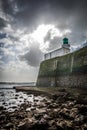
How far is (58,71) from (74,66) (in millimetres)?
6613

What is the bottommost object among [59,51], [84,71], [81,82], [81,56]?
[81,82]

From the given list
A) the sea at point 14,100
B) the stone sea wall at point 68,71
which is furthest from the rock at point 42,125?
the stone sea wall at point 68,71

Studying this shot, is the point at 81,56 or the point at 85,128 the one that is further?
the point at 81,56

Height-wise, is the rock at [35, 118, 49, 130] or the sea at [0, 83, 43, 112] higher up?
the rock at [35, 118, 49, 130]

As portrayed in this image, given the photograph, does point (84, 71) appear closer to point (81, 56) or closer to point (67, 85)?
point (81, 56)

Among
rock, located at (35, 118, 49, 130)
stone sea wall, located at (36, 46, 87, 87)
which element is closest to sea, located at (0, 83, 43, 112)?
rock, located at (35, 118, 49, 130)

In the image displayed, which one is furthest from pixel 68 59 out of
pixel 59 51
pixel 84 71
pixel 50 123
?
pixel 50 123

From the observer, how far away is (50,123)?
574 centimetres

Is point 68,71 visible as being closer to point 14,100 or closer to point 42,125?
point 14,100

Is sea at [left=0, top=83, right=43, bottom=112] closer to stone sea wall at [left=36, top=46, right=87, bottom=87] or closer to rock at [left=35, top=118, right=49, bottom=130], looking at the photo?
rock at [left=35, top=118, right=49, bottom=130]

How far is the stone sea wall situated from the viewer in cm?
2162

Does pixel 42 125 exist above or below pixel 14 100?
above

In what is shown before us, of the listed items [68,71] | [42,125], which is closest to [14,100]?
[42,125]

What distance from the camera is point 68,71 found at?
2617 centimetres
